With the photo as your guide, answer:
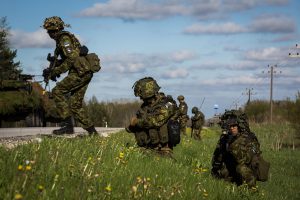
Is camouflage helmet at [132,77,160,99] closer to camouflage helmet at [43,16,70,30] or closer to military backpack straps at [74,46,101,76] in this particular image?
military backpack straps at [74,46,101,76]

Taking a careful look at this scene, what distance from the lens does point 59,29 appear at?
34.5ft

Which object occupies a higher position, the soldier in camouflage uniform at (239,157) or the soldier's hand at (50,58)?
the soldier's hand at (50,58)

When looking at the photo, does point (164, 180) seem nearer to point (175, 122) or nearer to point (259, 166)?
point (175, 122)

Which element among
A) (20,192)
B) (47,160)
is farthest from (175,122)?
(20,192)

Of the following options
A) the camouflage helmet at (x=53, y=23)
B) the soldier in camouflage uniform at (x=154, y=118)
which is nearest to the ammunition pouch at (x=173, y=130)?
the soldier in camouflage uniform at (x=154, y=118)

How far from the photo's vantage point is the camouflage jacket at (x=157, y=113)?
8062mm

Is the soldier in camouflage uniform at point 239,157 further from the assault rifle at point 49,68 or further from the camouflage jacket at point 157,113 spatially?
the assault rifle at point 49,68

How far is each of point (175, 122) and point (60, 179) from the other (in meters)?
3.82

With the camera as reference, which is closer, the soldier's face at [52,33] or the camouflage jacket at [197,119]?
the soldier's face at [52,33]

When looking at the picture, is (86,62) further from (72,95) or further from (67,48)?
(72,95)

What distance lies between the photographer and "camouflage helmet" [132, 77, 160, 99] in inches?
320

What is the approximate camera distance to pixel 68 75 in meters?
10.7

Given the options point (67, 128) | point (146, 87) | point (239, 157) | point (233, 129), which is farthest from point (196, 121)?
point (146, 87)

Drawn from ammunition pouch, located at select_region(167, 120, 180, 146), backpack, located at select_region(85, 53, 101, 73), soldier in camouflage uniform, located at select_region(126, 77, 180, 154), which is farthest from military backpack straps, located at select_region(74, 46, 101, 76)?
ammunition pouch, located at select_region(167, 120, 180, 146)
